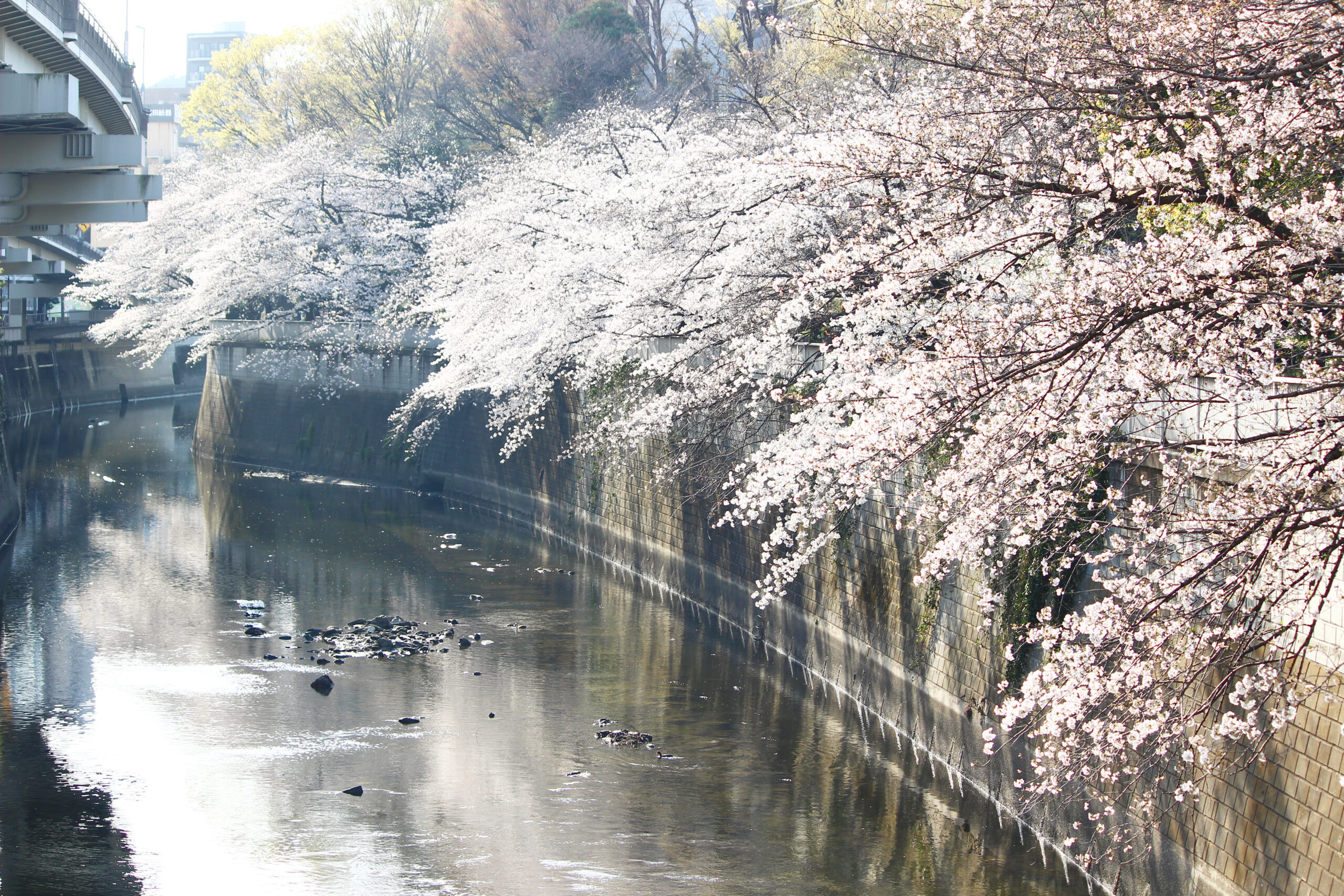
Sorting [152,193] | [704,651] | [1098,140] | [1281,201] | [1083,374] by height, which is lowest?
[704,651]

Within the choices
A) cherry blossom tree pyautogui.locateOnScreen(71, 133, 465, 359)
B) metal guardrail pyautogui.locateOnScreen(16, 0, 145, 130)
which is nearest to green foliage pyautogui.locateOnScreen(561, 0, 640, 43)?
cherry blossom tree pyautogui.locateOnScreen(71, 133, 465, 359)

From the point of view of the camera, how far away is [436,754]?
13.3 m

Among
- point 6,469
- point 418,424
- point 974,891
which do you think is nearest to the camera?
point 974,891

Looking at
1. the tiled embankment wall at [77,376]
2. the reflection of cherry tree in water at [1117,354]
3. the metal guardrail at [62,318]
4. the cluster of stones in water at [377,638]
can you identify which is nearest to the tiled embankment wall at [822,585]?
the reflection of cherry tree in water at [1117,354]

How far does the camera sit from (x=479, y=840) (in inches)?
441

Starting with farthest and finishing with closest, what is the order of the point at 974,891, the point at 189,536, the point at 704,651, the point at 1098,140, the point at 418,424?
1. the point at 418,424
2. the point at 189,536
3. the point at 704,651
4. the point at 974,891
5. the point at 1098,140

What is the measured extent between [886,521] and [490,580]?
902 centimetres

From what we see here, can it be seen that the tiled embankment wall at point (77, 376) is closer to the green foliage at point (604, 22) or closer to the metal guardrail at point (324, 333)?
the metal guardrail at point (324, 333)

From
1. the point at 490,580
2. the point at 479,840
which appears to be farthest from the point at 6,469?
the point at 479,840

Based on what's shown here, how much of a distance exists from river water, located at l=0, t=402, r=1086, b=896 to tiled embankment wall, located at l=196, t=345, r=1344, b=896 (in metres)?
0.52

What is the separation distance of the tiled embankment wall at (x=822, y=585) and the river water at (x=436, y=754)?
0.52 metres

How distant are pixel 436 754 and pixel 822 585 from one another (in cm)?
545

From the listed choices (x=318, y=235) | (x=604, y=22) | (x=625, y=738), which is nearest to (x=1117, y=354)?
(x=625, y=738)

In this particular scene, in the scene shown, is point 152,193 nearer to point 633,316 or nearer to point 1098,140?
point 633,316
